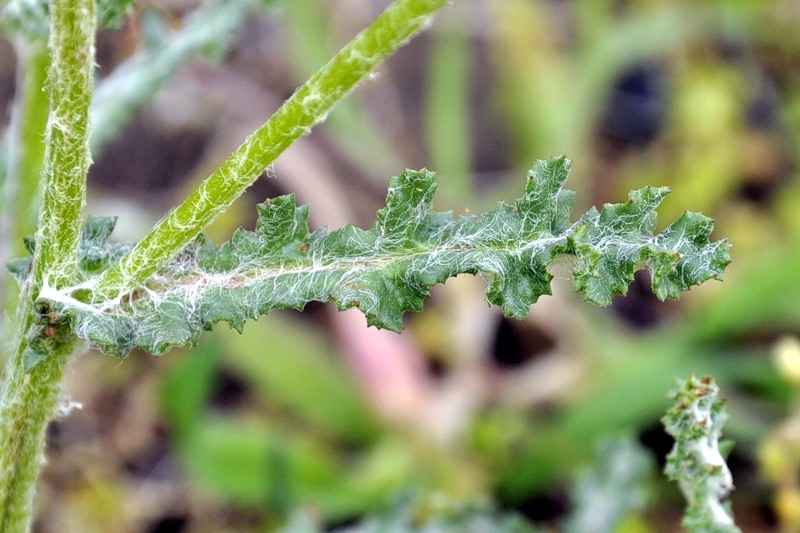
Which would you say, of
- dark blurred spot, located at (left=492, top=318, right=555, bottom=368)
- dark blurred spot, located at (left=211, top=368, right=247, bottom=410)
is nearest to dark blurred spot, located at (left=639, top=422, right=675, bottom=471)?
dark blurred spot, located at (left=492, top=318, right=555, bottom=368)

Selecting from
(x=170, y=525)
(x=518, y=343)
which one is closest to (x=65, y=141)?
(x=170, y=525)

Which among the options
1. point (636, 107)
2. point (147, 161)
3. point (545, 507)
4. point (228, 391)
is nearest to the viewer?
point (545, 507)

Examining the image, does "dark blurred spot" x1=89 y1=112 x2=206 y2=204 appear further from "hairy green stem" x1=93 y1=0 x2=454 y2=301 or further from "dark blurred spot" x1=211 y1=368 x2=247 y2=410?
"hairy green stem" x1=93 y1=0 x2=454 y2=301

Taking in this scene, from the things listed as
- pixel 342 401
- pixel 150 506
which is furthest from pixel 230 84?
pixel 150 506

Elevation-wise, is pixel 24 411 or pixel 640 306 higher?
pixel 640 306

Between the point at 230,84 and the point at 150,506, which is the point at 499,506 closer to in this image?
the point at 150,506

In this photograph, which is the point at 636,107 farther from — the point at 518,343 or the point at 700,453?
the point at 700,453

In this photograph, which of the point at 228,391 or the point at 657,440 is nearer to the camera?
the point at 657,440

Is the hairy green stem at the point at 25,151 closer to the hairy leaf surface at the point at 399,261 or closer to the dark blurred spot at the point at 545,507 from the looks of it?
the hairy leaf surface at the point at 399,261
